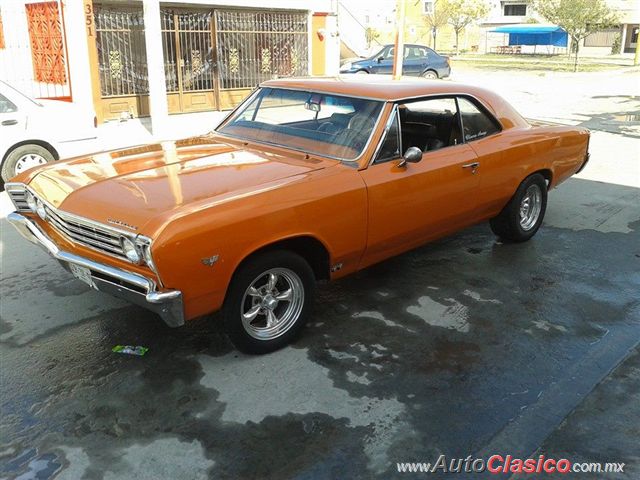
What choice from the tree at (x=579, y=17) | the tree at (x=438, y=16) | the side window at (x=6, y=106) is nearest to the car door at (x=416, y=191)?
the side window at (x=6, y=106)

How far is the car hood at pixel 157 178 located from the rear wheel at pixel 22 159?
3701mm

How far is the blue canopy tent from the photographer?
54156mm

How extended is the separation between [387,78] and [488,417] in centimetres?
314

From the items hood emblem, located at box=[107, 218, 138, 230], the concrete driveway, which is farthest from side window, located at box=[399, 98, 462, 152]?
hood emblem, located at box=[107, 218, 138, 230]

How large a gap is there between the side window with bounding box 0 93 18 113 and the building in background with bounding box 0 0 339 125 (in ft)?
15.2

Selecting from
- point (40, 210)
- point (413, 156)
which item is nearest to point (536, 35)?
point (413, 156)

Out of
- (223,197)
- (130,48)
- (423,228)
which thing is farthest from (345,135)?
(130,48)

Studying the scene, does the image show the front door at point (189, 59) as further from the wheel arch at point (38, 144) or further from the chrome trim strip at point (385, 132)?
the chrome trim strip at point (385, 132)

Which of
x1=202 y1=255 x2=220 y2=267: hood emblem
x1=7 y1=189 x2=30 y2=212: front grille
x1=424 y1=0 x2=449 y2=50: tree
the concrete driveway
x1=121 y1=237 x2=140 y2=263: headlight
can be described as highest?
x1=424 y1=0 x2=449 y2=50: tree

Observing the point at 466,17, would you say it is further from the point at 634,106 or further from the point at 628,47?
the point at 634,106

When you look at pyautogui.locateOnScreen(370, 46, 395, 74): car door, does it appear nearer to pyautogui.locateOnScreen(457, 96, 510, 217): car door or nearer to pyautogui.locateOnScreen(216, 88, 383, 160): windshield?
pyautogui.locateOnScreen(457, 96, 510, 217): car door

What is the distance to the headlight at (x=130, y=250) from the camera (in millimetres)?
3375

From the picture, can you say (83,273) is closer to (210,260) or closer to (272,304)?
(210,260)

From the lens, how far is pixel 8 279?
517cm
